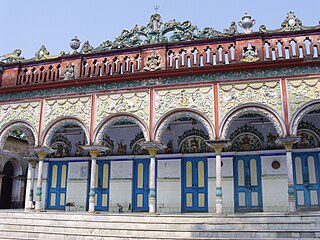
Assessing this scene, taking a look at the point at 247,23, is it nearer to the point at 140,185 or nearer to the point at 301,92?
the point at 301,92

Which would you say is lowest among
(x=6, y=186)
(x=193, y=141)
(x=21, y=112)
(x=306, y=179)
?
(x=306, y=179)

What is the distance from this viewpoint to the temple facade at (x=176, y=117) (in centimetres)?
988

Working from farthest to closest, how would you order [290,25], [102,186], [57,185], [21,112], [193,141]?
1. [57,185]
2. [102,186]
3. [193,141]
4. [21,112]
5. [290,25]

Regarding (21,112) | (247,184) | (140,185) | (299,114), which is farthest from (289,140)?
(21,112)

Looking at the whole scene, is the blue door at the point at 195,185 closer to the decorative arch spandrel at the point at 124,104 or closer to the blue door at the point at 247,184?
the blue door at the point at 247,184

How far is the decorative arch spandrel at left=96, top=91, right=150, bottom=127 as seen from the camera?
10664 millimetres

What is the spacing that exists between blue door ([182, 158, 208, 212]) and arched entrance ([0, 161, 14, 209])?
792cm

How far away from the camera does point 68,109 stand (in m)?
11.5

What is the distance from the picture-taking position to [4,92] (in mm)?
12469

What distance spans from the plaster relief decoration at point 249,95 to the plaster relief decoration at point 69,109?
4105 millimetres

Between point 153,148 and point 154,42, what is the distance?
337 cm

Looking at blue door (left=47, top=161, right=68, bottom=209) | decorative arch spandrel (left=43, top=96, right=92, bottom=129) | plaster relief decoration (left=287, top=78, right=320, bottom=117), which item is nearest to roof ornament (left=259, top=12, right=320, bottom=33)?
plaster relief decoration (left=287, top=78, right=320, bottom=117)

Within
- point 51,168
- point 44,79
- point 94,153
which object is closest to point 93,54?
point 44,79

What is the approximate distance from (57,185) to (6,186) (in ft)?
10.6
